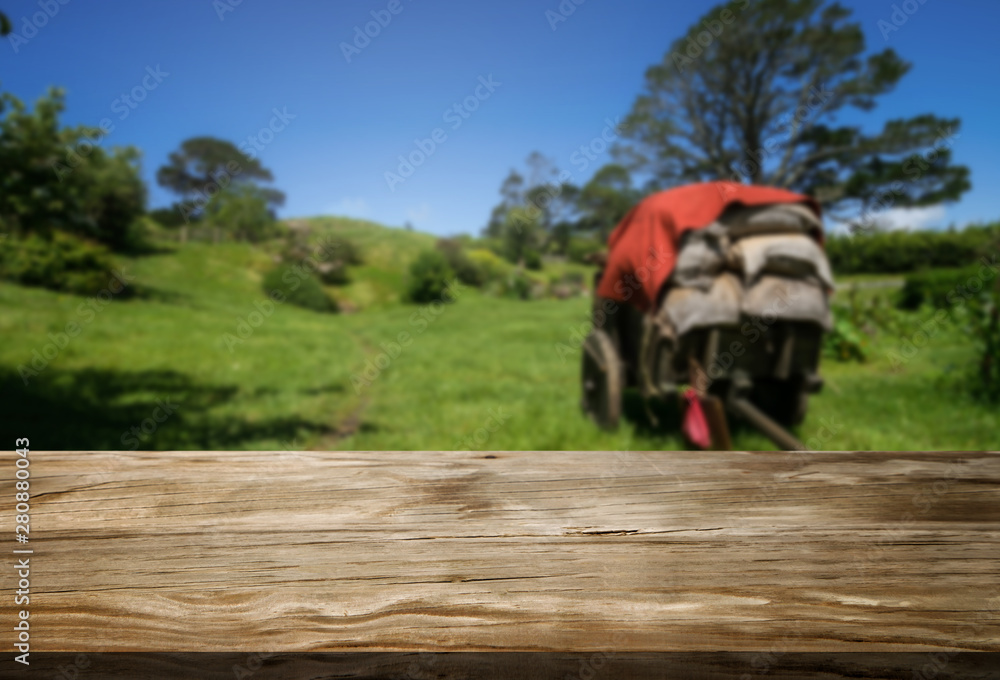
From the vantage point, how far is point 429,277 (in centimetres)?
2041

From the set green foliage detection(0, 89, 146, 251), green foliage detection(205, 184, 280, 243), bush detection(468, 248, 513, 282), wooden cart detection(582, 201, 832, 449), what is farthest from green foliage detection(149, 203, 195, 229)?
wooden cart detection(582, 201, 832, 449)

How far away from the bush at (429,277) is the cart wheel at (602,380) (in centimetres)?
1413

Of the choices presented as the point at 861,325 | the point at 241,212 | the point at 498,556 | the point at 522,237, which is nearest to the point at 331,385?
the point at 498,556

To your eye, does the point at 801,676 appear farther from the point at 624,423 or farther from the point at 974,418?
the point at 974,418

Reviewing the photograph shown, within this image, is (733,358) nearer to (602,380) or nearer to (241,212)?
(602,380)

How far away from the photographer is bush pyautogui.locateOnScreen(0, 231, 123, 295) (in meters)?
11.6

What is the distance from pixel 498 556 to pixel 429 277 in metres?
19.9

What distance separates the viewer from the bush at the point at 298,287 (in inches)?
730

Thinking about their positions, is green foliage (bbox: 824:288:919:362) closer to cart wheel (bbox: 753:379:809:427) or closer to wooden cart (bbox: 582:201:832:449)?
cart wheel (bbox: 753:379:809:427)

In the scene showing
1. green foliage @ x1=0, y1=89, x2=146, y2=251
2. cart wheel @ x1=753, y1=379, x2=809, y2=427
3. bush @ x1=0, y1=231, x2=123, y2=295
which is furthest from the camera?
bush @ x1=0, y1=231, x2=123, y2=295

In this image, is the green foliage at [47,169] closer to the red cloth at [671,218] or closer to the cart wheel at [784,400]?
the red cloth at [671,218]

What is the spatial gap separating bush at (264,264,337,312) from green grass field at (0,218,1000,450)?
7.66ft

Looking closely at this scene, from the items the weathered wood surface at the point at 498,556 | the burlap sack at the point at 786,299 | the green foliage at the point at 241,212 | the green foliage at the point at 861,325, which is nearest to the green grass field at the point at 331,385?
the green foliage at the point at 861,325

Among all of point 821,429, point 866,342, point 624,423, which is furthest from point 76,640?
point 866,342
